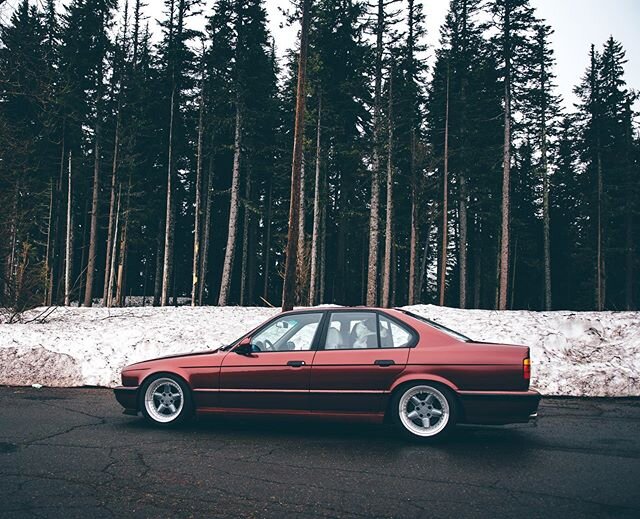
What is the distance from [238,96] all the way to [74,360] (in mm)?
19599

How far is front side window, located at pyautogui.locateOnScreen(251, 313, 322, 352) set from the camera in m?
6.62

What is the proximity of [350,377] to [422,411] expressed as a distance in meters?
0.88

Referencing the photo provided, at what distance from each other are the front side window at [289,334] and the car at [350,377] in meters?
0.01

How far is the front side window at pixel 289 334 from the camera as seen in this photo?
21.7ft

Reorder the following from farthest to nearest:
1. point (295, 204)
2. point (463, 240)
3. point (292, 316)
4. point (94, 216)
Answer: point (463, 240), point (94, 216), point (295, 204), point (292, 316)

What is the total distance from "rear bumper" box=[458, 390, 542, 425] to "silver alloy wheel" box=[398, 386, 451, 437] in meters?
0.27

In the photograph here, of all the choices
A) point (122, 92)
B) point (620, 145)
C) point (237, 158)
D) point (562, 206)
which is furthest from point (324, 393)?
point (562, 206)

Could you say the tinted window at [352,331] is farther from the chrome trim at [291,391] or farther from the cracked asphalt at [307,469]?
the cracked asphalt at [307,469]

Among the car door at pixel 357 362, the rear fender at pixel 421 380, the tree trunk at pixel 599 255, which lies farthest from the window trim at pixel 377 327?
the tree trunk at pixel 599 255

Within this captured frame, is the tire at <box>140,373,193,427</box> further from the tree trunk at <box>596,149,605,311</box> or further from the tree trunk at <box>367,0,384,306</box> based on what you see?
the tree trunk at <box>596,149,605,311</box>

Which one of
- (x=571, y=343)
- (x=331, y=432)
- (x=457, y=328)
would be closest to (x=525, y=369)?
(x=331, y=432)

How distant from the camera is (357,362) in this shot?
627 centimetres

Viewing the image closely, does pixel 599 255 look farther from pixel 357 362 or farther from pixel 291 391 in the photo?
pixel 291 391

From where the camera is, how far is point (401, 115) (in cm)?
2891
